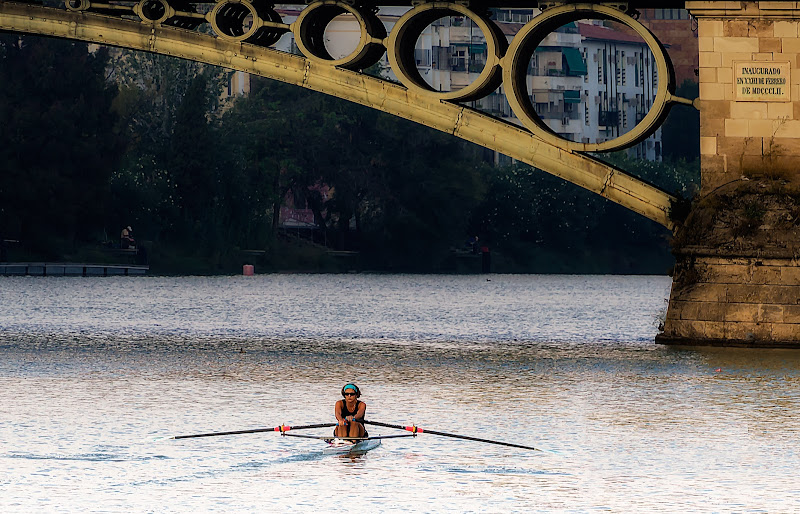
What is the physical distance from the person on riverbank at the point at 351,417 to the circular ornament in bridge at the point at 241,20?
64.2 ft

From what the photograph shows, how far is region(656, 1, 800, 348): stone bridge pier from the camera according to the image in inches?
1420

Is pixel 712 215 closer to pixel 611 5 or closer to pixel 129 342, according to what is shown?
pixel 611 5

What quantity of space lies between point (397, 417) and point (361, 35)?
1664cm

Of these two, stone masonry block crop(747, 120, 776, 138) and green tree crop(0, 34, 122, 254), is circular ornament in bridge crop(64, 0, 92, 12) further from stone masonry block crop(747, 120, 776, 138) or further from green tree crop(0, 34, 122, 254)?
green tree crop(0, 34, 122, 254)

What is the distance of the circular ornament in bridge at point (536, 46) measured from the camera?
3991 cm

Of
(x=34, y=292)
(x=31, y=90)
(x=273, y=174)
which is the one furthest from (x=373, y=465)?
(x=273, y=174)

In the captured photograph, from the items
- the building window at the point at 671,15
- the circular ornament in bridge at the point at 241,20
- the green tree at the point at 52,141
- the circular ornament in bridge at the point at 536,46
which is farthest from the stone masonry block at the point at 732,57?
the building window at the point at 671,15

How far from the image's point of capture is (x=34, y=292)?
73438 mm

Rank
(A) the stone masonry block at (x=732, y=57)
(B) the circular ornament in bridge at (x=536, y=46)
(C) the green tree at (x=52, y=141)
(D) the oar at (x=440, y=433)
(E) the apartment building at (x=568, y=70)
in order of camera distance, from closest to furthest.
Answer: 1. (D) the oar at (x=440, y=433)
2. (A) the stone masonry block at (x=732, y=57)
3. (B) the circular ornament in bridge at (x=536, y=46)
4. (C) the green tree at (x=52, y=141)
5. (E) the apartment building at (x=568, y=70)

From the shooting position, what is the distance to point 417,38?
41.6 metres

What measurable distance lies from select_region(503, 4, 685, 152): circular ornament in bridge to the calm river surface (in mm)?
4398

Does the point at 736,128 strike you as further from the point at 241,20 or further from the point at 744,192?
the point at 241,20

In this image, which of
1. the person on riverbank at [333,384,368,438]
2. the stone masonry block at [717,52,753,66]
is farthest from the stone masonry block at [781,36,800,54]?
the person on riverbank at [333,384,368,438]

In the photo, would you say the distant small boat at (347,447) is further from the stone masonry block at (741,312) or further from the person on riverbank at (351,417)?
the stone masonry block at (741,312)
